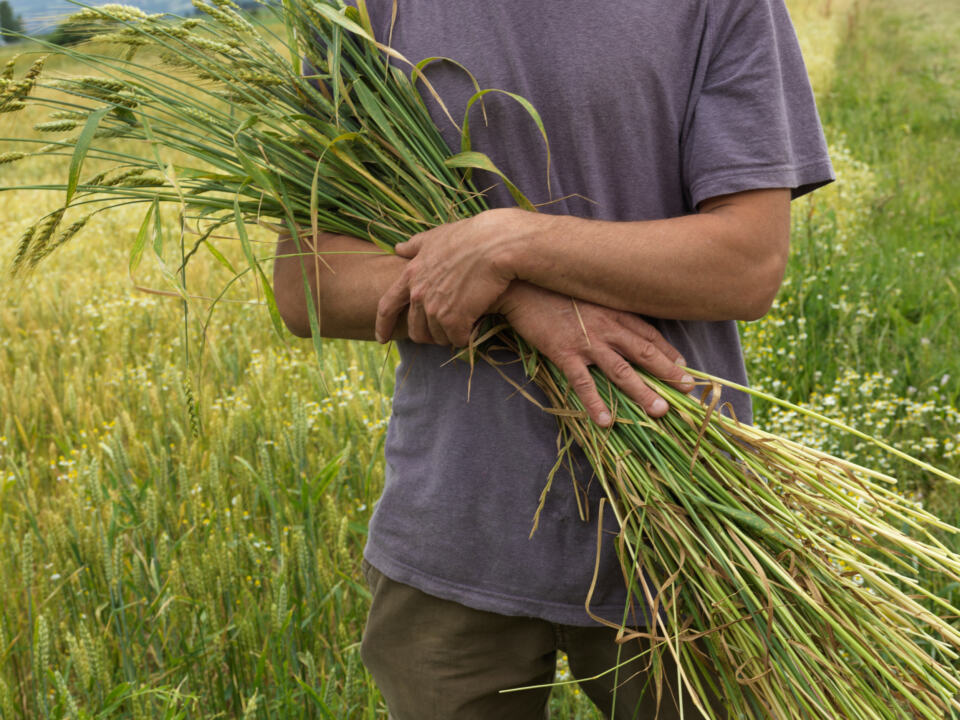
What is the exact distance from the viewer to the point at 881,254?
4324 mm

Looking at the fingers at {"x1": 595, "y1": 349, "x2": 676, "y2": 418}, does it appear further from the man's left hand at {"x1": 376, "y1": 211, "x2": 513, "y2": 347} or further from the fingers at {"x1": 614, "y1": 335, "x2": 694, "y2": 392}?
the man's left hand at {"x1": 376, "y1": 211, "x2": 513, "y2": 347}

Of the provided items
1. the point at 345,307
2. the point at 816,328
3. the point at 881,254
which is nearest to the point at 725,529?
the point at 345,307

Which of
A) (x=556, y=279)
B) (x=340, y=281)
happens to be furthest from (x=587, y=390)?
(x=340, y=281)

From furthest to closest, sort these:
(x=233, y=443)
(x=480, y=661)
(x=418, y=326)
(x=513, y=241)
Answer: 1. (x=233, y=443)
2. (x=480, y=661)
3. (x=418, y=326)
4. (x=513, y=241)

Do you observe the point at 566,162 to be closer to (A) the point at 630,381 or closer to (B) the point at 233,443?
(A) the point at 630,381

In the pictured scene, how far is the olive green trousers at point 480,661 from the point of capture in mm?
1345

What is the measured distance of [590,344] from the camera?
1218mm

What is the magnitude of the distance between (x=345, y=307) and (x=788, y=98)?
734 millimetres

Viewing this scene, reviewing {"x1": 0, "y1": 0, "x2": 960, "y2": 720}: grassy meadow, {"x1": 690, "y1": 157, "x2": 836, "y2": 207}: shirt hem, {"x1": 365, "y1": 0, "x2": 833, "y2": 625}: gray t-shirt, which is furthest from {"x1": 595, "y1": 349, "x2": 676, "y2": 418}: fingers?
{"x1": 0, "y1": 0, "x2": 960, "y2": 720}: grassy meadow

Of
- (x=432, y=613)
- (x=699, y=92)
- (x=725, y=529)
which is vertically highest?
(x=699, y=92)

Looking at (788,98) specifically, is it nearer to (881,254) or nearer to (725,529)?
(725,529)

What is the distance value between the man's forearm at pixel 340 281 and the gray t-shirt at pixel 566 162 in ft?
0.36

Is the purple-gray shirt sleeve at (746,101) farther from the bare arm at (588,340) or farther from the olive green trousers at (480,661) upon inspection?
the olive green trousers at (480,661)

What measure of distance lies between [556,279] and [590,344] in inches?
4.3
